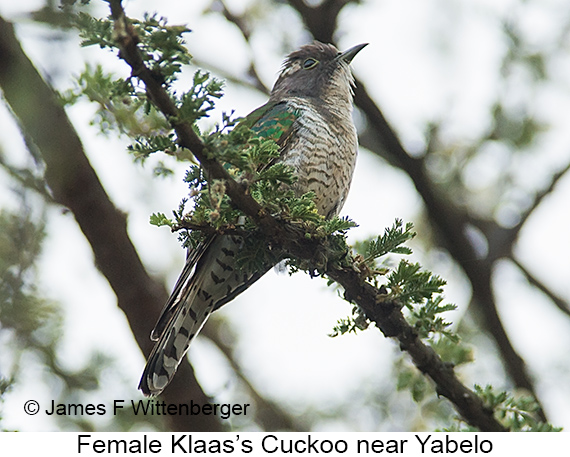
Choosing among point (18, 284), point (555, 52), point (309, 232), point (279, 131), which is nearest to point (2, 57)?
point (18, 284)

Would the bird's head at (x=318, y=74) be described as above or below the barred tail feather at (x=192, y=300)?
above

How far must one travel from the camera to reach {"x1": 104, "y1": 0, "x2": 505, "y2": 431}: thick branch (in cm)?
201

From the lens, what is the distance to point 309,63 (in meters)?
5.50

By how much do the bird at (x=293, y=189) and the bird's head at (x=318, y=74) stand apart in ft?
1.02

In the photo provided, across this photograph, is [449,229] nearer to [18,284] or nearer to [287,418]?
[287,418]

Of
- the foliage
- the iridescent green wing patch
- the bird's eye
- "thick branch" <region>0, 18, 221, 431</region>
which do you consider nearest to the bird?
the iridescent green wing patch

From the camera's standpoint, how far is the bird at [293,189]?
3.74 meters

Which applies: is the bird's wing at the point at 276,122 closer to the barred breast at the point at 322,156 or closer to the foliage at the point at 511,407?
the barred breast at the point at 322,156

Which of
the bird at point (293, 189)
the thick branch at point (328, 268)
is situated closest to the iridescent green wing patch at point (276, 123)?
the bird at point (293, 189)

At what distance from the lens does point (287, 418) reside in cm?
549

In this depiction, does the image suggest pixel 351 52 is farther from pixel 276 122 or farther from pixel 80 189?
pixel 80 189

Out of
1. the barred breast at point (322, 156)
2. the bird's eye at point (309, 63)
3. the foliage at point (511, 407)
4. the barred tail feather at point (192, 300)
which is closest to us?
the foliage at point (511, 407)

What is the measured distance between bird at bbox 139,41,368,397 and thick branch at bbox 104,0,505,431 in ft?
2.18

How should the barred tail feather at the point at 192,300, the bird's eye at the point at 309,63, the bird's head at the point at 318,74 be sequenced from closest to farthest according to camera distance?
the barred tail feather at the point at 192,300 < the bird's head at the point at 318,74 < the bird's eye at the point at 309,63
